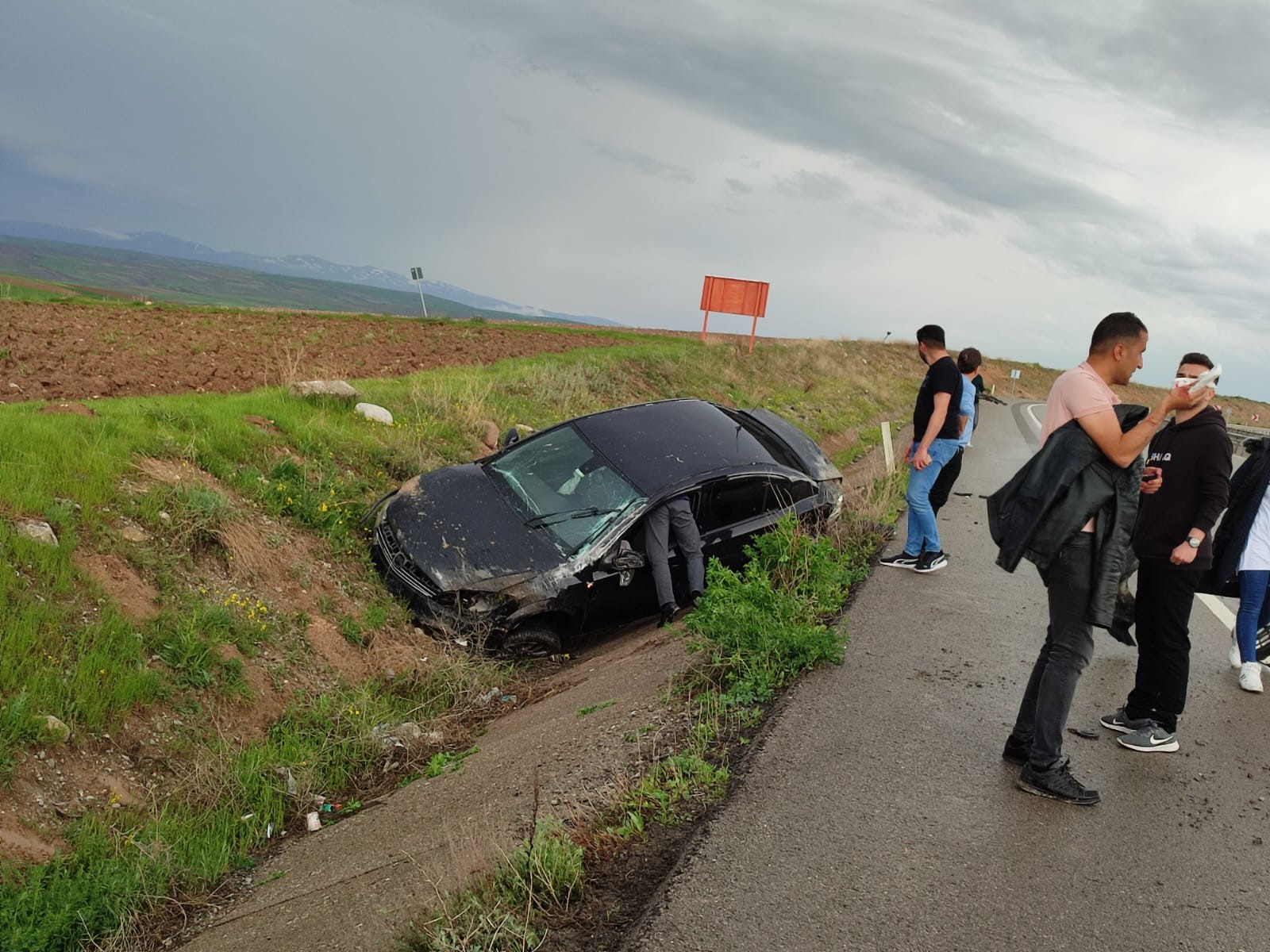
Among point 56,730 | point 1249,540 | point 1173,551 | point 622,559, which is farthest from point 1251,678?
point 56,730

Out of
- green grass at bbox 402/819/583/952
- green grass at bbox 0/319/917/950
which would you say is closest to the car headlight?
green grass at bbox 0/319/917/950

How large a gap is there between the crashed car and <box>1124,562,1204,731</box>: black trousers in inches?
136

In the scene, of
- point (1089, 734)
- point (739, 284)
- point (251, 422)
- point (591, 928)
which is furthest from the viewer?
point (739, 284)

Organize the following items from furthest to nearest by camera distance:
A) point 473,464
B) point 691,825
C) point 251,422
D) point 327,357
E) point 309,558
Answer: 1. point 327,357
2. point 251,422
3. point 473,464
4. point 309,558
5. point 691,825

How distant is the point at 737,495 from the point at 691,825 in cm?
437

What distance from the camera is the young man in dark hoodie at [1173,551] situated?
15.6ft

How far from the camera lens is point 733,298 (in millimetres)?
29750

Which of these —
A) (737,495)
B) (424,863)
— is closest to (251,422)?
(737,495)

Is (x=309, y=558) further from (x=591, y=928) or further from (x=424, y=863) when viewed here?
(x=591, y=928)

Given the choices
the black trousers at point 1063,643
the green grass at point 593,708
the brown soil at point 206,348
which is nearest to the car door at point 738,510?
the green grass at point 593,708

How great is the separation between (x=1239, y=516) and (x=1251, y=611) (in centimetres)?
68

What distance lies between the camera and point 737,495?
787 cm

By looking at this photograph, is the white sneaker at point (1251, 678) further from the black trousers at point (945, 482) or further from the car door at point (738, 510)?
the car door at point (738, 510)

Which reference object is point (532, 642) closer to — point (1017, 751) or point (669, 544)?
point (669, 544)
